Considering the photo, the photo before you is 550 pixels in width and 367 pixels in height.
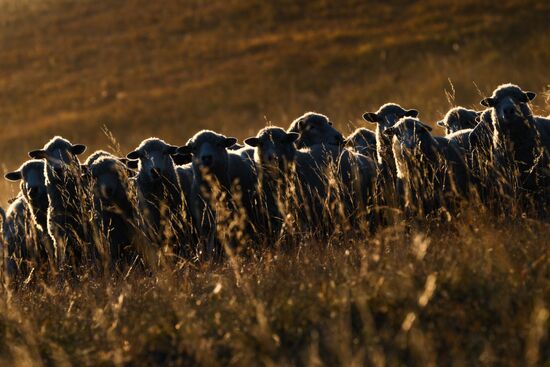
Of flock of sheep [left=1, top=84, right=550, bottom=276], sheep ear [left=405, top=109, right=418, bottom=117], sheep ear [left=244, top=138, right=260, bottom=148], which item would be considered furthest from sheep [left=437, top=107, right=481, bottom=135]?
sheep ear [left=244, top=138, right=260, bottom=148]

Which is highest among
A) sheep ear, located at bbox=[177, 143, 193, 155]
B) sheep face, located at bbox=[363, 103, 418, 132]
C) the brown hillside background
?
sheep ear, located at bbox=[177, 143, 193, 155]

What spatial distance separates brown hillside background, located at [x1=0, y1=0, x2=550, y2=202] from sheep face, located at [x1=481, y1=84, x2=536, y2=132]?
1438 centimetres

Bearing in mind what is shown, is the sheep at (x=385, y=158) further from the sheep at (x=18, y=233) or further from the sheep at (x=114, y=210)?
the sheep at (x=18, y=233)

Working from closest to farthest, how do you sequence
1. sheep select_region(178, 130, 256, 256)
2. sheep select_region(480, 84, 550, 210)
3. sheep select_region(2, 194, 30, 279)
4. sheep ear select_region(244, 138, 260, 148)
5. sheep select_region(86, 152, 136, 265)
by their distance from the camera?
Result: sheep select_region(480, 84, 550, 210)
sheep select_region(178, 130, 256, 256)
sheep select_region(86, 152, 136, 265)
sheep ear select_region(244, 138, 260, 148)
sheep select_region(2, 194, 30, 279)

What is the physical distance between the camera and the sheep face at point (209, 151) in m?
10.8

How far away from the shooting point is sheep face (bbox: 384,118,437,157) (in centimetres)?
1020

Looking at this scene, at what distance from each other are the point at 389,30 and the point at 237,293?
121ft

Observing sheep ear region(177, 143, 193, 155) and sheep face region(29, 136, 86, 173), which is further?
sheep face region(29, 136, 86, 173)

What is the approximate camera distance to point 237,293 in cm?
705

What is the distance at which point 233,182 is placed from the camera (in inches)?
417

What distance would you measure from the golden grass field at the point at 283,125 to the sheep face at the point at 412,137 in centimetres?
52

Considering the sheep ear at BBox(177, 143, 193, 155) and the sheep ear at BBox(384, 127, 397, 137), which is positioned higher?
the sheep ear at BBox(177, 143, 193, 155)

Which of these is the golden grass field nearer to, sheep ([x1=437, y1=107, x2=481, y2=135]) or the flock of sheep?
the flock of sheep

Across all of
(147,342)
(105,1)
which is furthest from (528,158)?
(105,1)
